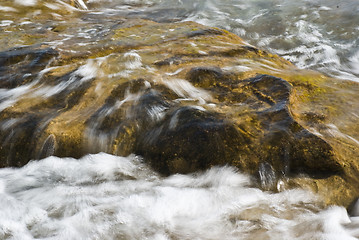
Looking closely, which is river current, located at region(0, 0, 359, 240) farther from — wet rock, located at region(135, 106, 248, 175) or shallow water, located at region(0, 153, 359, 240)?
wet rock, located at region(135, 106, 248, 175)

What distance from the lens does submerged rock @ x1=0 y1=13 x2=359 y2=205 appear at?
129 inches

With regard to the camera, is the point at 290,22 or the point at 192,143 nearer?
the point at 192,143

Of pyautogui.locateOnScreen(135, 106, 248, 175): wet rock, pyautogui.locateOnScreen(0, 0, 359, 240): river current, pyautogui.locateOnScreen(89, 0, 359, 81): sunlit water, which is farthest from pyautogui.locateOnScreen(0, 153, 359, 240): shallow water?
pyautogui.locateOnScreen(89, 0, 359, 81): sunlit water

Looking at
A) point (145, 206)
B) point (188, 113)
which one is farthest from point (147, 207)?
point (188, 113)

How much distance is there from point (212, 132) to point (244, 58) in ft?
8.86

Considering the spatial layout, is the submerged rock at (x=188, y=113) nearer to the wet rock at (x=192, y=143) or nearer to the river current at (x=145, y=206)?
the wet rock at (x=192, y=143)

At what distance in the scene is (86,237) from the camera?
273 centimetres

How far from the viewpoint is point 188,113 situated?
12.1 feet

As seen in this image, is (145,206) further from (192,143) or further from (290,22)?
(290,22)

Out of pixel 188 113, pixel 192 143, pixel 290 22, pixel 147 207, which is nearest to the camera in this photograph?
pixel 147 207

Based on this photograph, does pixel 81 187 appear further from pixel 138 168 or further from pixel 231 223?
pixel 231 223

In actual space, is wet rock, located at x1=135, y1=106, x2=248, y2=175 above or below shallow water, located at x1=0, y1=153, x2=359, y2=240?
above

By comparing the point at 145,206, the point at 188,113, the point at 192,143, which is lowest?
the point at 145,206

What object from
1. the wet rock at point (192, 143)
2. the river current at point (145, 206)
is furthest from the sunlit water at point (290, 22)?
the river current at point (145, 206)
